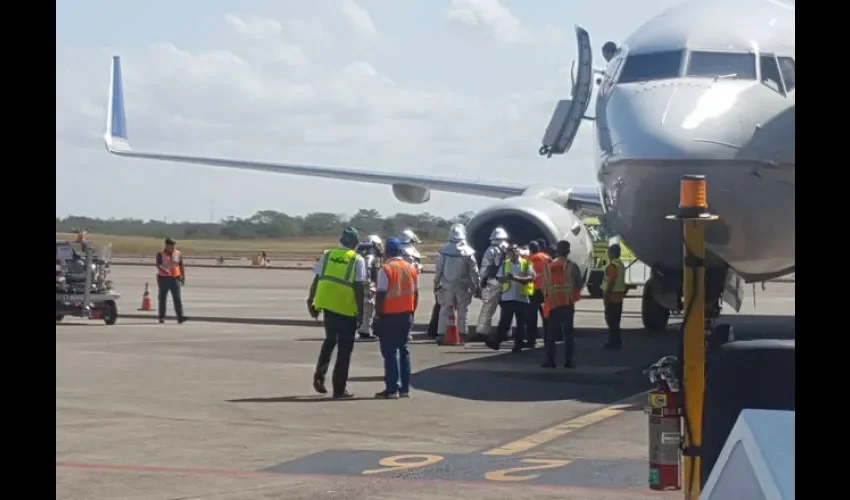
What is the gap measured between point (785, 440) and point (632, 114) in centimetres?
995

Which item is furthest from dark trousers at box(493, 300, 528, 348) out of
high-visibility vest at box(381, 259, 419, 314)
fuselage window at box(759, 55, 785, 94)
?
fuselage window at box(759, 55, 785, 94)

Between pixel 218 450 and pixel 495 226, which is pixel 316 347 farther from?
pixel 218 450

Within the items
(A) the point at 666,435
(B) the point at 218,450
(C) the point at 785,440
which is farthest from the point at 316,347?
(C) the point at 785,440

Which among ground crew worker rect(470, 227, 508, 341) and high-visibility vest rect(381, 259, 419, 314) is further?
ground crew worker rect(470, 227, 508, 341)

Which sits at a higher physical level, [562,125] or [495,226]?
[562,125]

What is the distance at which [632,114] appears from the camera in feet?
39.6

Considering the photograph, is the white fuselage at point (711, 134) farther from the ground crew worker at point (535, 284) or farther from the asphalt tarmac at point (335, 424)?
the ground crew worker at point (535, 284)

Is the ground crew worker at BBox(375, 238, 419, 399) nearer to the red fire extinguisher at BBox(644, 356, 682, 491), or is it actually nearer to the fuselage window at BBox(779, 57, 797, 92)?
the fuselage window at BBox(779, 57, 797, 92)

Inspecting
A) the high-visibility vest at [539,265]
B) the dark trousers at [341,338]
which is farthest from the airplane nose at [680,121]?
the high-visibility vest at [539,265]

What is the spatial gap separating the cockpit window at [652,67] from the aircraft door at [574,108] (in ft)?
13.9

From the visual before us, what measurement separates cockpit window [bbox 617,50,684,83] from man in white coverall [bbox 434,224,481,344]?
228 inches

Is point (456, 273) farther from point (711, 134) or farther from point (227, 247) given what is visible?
point (227, 247)

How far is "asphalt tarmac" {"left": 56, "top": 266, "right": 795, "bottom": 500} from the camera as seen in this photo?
24.5 feet

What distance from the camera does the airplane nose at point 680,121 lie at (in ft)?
37.0
